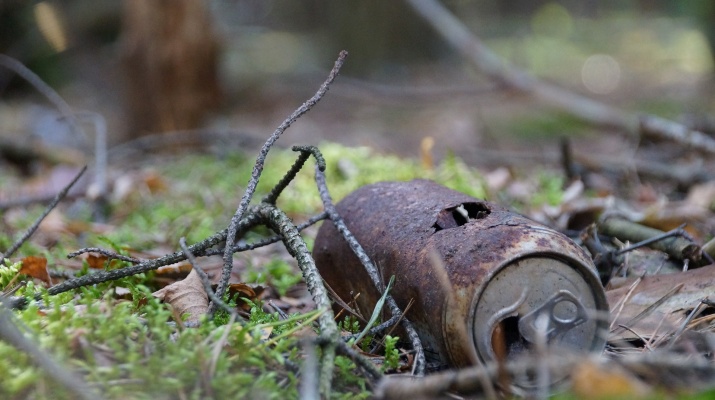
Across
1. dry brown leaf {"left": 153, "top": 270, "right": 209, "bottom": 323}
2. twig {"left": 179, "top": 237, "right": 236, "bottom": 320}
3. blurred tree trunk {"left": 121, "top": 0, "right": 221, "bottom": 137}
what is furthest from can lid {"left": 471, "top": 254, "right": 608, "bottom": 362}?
blurred tree trunk {"left": 121, "top": 0, "right": 221, "bottom": 137}

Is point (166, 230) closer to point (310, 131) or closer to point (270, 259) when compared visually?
point (270, 259)

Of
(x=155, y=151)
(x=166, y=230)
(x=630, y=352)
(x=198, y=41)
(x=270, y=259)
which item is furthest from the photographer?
(x=198, y=41)

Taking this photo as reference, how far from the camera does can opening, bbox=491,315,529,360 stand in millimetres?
1506

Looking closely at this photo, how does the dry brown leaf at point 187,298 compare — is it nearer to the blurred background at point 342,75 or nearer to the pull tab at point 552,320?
the pull tab at point 552,320

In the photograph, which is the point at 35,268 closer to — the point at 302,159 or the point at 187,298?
the point at 187,298

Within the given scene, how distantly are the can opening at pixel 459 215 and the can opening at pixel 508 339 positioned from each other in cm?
32

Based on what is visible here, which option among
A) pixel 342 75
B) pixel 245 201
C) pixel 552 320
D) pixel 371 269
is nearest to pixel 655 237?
pixel 552 320

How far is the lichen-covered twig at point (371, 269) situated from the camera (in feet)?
5.14

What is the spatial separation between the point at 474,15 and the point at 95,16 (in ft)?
30.0

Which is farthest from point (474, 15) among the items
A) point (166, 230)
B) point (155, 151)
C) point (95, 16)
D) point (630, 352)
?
point (630, 352)

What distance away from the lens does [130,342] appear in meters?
1.43

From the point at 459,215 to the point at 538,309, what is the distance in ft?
1.41

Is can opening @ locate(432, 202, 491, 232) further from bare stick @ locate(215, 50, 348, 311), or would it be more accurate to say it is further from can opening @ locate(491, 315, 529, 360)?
bare stick @ locate(215, 50, 348, 311)

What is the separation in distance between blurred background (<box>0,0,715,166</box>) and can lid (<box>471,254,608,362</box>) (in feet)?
10.3
